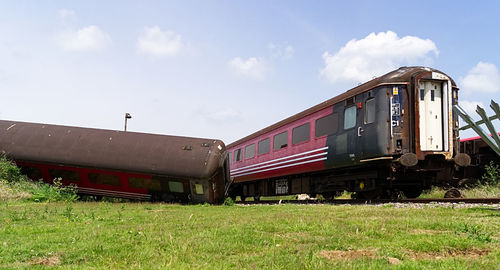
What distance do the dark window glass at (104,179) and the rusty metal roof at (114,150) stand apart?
37 cm

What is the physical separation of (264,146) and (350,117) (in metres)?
6.36

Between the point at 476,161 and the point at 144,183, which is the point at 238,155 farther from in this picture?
the point at 476,161

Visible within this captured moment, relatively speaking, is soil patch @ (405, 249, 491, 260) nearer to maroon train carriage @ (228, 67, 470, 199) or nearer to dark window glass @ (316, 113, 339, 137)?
maroon train carriage @ (228, 67, 470, 199)

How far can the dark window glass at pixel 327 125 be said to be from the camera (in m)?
12.7

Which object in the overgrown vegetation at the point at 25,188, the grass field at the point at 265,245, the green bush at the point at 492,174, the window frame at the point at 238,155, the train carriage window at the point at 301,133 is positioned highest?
the train carriage window at the point at 301,133

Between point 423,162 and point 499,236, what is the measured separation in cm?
659

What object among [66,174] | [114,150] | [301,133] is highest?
[301,133]

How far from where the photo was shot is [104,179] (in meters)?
13.9

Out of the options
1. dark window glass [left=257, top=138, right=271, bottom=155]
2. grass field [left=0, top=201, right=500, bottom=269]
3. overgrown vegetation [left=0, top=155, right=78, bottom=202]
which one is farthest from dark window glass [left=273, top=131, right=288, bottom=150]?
grass field [left=0, top=201, right=500, bottom=269]

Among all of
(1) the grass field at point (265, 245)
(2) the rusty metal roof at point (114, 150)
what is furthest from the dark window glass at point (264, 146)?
(1) the grass field at point (265, 245)

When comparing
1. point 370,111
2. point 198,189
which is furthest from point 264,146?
point 370,111

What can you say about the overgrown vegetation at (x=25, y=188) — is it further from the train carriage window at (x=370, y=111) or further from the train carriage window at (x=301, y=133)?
the train carriage window at (x=370, y=111)

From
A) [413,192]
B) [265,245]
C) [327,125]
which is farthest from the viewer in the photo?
[327,125]

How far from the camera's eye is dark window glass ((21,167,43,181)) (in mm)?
14039
